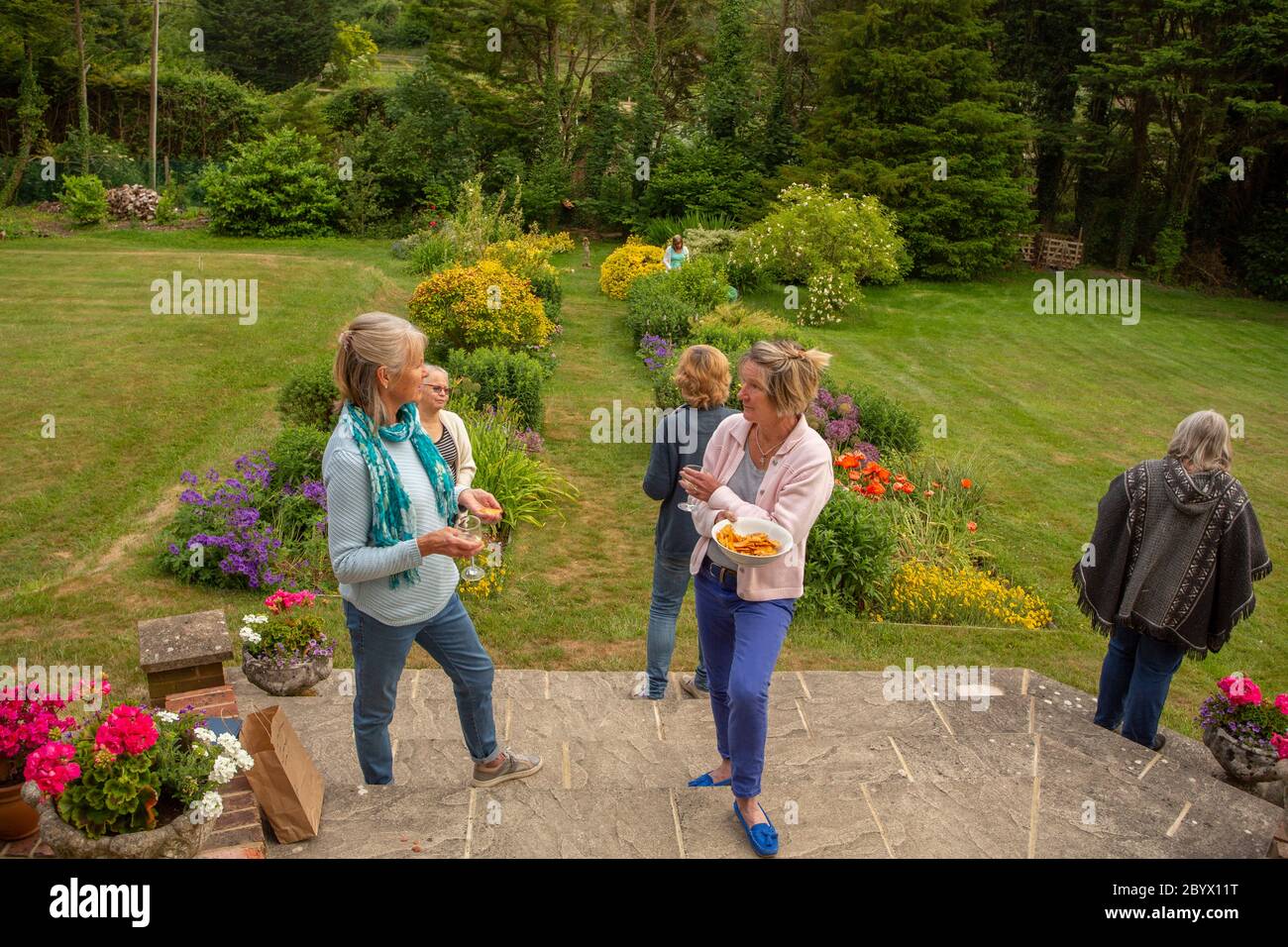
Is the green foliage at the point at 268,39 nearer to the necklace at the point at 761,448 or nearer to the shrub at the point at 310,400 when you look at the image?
the shrub at the point at 310,400

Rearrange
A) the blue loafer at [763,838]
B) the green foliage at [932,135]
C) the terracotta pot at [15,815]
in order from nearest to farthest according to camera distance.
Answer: the terracotta pot at [15,815], the blue loafer at [763,838], the green foliage at [932,135]

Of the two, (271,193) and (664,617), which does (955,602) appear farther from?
(271,193)

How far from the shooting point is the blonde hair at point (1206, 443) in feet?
14.9

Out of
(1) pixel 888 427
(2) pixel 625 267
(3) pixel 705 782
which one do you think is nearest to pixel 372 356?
(3) pixel 705 782

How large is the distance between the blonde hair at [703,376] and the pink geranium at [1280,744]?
2.85 meters

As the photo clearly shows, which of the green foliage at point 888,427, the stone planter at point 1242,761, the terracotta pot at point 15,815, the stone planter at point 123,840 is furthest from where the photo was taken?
the green foliage at point 888,427

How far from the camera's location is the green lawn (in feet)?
20.9

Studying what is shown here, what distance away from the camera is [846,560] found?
23.2 ft

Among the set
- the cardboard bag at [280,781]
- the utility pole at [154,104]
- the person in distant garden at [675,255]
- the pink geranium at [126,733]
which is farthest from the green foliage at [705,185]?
the pink geranium at [126,733]

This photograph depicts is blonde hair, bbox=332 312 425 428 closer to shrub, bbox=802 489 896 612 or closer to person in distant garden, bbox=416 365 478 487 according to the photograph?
person in distant garden, bbox=416 365 478 487

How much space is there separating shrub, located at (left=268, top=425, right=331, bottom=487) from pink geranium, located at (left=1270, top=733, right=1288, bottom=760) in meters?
5.98

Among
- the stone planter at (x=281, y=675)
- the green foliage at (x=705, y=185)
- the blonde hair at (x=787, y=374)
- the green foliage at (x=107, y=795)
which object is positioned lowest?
the stone planter at (x=281, y=675)

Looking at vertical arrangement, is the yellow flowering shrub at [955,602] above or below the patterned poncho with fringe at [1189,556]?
below

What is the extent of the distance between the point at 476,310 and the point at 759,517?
856cm
